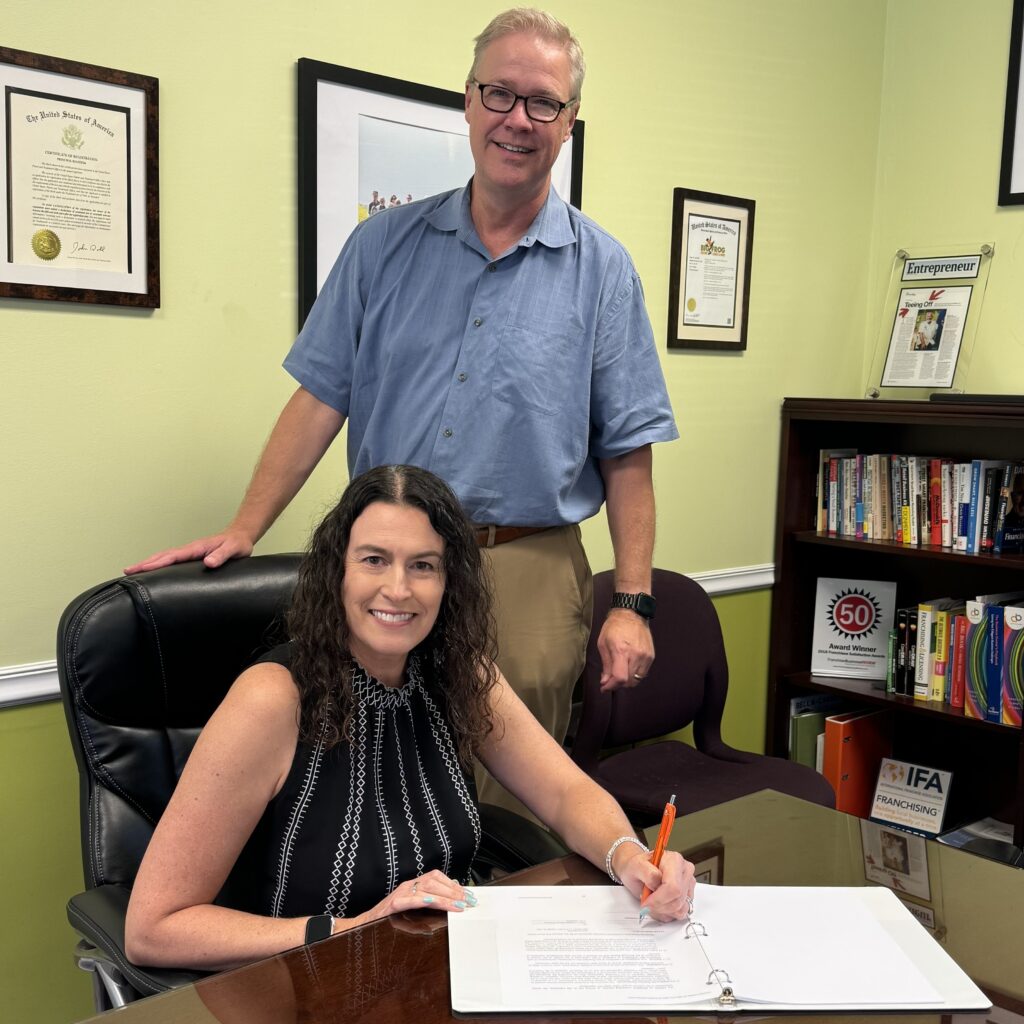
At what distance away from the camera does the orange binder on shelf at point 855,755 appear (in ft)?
10.3

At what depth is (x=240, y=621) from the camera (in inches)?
61.6

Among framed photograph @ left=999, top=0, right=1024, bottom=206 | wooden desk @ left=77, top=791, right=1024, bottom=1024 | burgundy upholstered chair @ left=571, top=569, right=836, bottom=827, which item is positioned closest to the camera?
wooden desk @ left=77, top=791, right=1024, bottom=1024

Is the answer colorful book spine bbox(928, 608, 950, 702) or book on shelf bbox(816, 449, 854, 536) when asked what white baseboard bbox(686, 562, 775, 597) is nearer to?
book on shelf bbox(816, 449, 854, 536)

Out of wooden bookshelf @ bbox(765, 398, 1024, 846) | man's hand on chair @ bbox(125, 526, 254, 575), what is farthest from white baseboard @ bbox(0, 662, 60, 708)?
wooden bookshelf @ bbox(765, 398, 1024, 846)

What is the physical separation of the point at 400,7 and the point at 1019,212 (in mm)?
1789

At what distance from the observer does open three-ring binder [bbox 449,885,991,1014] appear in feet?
3.34

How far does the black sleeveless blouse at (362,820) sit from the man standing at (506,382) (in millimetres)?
483

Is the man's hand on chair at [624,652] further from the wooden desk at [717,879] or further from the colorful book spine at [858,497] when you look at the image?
the colorful book spine at [858,497]

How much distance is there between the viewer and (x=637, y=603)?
1.95 metres

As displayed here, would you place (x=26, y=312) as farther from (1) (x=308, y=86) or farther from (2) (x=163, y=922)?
(2) (x=163, y=922)

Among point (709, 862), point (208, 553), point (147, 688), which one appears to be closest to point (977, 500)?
point (709, 862)

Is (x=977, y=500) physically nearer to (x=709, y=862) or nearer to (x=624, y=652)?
(x=624, y=652)

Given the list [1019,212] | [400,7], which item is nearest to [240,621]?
[400,7]

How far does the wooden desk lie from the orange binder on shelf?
1.68 metres
